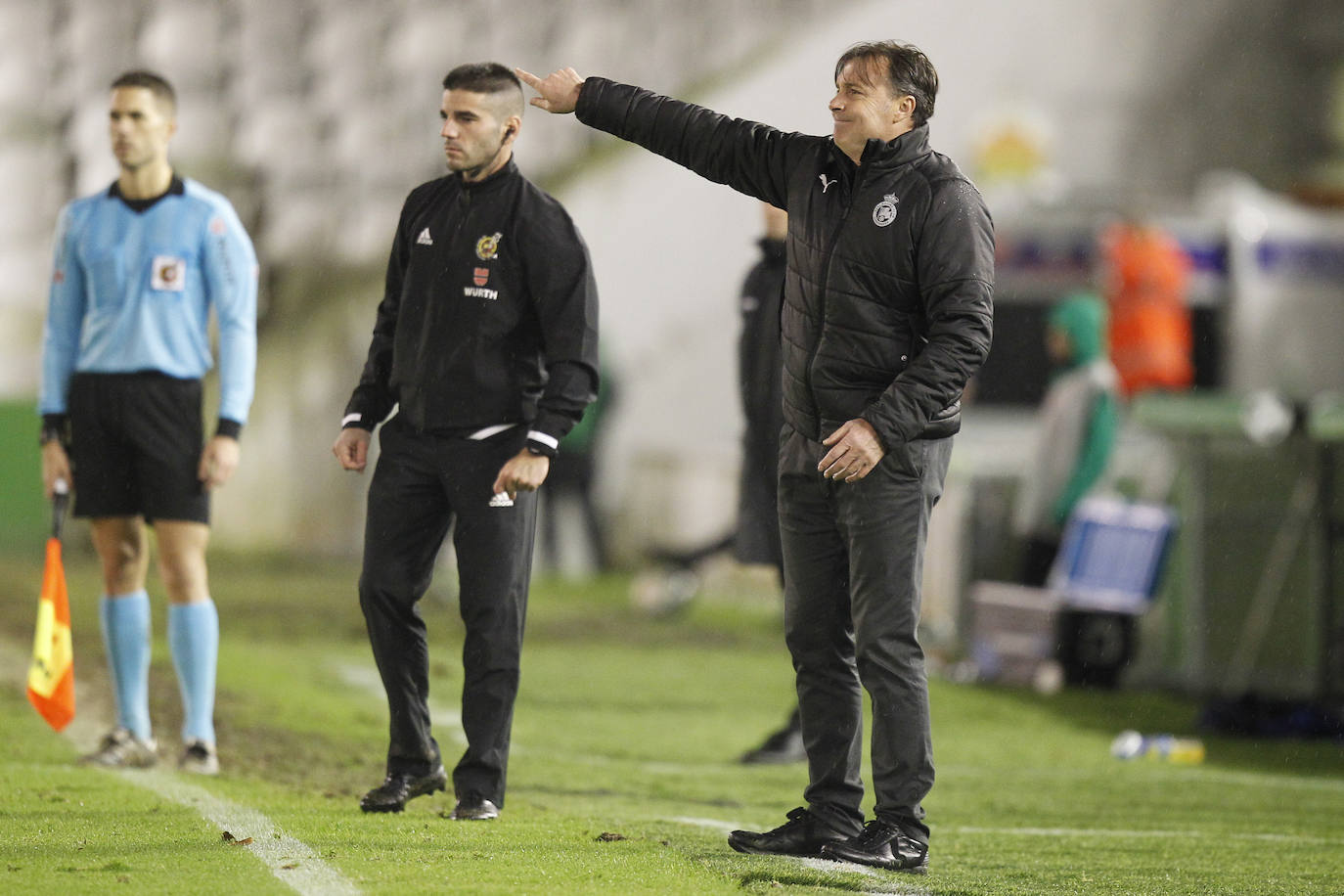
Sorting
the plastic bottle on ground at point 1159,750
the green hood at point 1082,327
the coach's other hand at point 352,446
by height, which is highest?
the green hood at point 1082,327

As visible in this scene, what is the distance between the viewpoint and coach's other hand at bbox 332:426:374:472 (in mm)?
4934

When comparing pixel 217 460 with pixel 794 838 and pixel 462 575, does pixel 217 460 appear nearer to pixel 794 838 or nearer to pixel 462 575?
pixel 462 575

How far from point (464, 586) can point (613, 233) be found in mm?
13315

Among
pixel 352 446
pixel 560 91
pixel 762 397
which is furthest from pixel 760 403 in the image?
pixel 560 91

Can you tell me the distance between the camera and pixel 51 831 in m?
4.54

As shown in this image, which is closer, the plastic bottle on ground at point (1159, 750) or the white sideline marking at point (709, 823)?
the white sideline marking at point (709, 823)

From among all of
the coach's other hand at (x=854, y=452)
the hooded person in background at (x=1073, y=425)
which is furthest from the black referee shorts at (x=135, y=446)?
the hooded person in background at (x=1073, y=425)

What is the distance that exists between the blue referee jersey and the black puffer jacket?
1612 mm

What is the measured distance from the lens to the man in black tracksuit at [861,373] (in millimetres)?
4289

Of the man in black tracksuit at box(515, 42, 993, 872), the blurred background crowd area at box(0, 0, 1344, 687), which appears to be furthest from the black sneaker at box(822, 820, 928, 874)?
the blurred background crowd area at box(0, 0, 1344, 687)

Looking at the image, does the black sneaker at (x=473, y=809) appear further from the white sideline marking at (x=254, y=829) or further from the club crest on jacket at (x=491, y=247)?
the club crest on jacket at (x=491, y=247)

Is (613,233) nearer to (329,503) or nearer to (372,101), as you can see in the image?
(372,101)

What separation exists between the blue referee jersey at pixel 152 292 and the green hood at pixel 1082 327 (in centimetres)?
495

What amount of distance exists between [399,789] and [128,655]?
1.33 m
